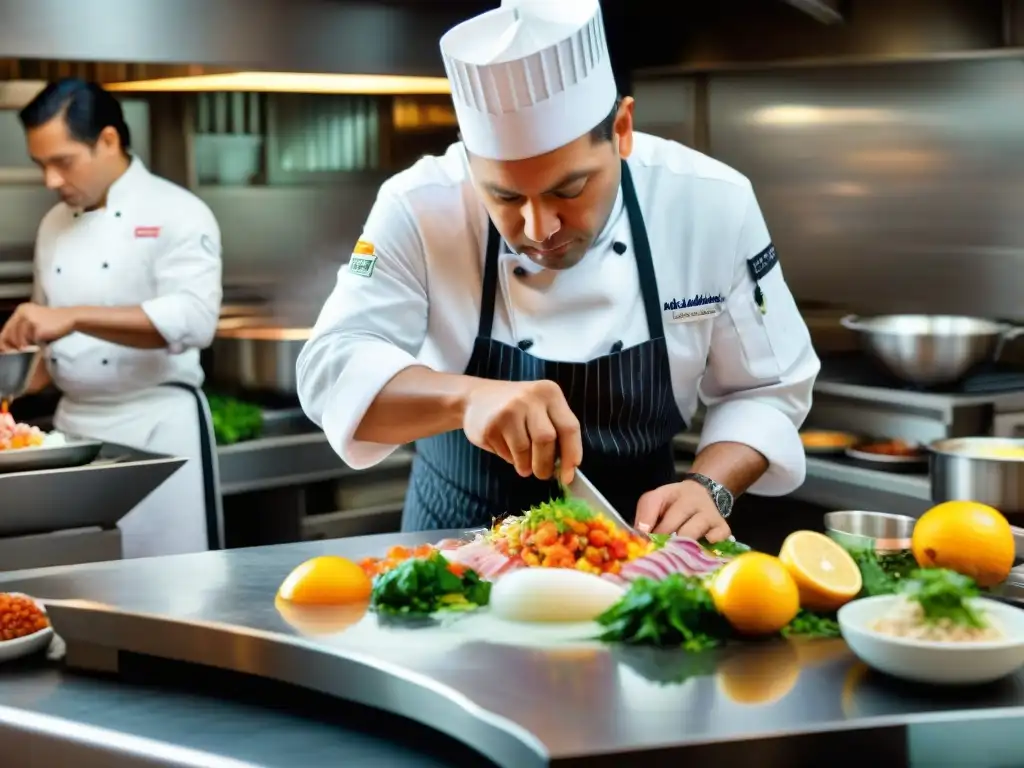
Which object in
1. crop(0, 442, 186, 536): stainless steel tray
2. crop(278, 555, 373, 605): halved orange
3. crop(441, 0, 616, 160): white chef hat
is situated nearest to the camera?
crop(278, 555, 373, 605): halved orange

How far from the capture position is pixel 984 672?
1.55 m

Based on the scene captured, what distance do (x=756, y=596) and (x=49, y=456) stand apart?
7.49ft

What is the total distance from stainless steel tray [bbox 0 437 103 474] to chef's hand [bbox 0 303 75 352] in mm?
537

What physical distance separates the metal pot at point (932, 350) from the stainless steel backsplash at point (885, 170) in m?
0.39

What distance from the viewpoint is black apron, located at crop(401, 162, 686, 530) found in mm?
2594

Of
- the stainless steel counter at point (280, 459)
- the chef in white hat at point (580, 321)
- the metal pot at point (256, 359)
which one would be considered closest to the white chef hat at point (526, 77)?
the chef in white hat at point (580, 321)

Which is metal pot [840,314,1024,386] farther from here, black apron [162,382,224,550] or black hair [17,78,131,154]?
black hair [17,78,131,154]

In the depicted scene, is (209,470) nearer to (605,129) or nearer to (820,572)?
(605,129)

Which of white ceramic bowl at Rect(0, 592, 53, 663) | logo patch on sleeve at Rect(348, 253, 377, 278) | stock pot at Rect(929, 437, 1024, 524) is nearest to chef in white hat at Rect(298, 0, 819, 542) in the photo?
logo patch on sleeve at Rect(348, 253, 377, 278)

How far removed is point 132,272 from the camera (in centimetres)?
432

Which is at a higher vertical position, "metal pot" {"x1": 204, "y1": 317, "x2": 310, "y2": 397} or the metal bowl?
"metal pot" {"x1": 204, "y1": 317, "x2": 310, "y2": 397}

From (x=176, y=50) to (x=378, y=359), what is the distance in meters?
2.39

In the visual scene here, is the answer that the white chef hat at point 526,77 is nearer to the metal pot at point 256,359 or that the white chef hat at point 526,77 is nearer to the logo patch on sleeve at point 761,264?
the logo patch on sleeve at point 761,264

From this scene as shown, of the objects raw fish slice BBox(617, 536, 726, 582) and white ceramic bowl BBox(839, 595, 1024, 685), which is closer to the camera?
white ceramic bowl BBox(839, 595, 1024, 685)
